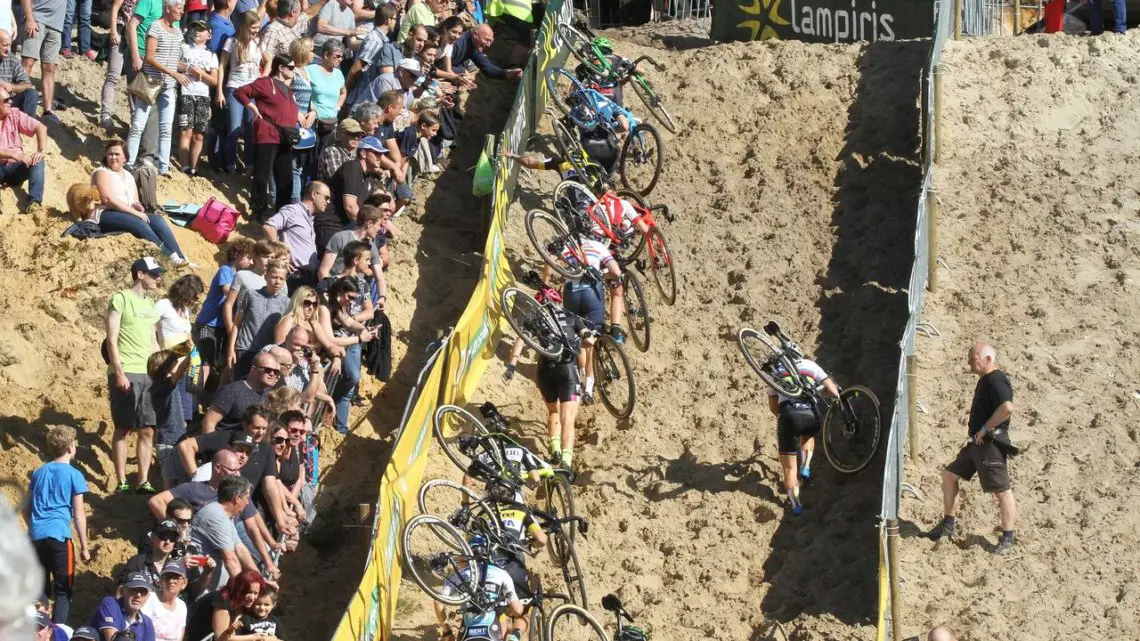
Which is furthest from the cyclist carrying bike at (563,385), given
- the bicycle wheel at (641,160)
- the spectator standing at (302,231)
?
the bicycle wheel at (641,160)

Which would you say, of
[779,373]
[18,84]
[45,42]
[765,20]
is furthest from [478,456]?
[765,20]

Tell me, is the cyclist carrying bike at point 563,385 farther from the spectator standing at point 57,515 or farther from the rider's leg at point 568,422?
the spectator standing at point 57,515

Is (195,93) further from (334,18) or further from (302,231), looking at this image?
(334,18)

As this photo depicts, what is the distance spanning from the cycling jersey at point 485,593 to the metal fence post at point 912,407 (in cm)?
442

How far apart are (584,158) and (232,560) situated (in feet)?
24.4

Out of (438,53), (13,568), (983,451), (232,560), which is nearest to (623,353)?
(983,451)

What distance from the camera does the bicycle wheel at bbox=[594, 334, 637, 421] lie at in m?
13.2

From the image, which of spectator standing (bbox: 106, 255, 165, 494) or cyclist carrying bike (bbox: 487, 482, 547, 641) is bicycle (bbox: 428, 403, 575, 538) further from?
spectator standing (bbox: 106, 255, 165, 494)

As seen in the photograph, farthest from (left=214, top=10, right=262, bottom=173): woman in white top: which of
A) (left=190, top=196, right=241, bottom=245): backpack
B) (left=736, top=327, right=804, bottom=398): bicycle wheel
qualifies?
(left=736, top=327, right=804, bottom=398): bicycle wheel

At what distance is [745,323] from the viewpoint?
15.5 meters

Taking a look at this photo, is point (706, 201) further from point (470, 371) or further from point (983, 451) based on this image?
point (983, 451)

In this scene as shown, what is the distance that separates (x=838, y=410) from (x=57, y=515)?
6331 mm

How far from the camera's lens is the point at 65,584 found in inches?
383

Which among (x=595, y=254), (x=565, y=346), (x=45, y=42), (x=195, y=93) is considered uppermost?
(x=45, y=42)
